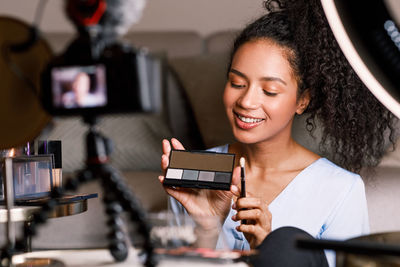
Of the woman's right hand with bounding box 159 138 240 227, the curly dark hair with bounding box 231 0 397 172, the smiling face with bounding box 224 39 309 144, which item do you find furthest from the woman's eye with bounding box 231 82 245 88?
the woman's right hand with bounding box 159 138 240 227

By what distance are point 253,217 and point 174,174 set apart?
16 cm

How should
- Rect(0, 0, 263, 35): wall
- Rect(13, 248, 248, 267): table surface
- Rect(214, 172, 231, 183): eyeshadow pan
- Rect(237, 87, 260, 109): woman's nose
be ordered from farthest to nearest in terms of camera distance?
Rect(0, 0, 263, 35): wall, Rect(237, 87, 260, 109): woman's nose, Rect(214, 172, 231, 183): eyeshadow pan, Rect(13, 248, 248, 267): table surface

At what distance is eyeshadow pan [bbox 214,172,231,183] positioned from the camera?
0.85m

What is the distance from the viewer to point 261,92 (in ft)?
3.79

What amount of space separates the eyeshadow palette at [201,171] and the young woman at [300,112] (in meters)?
0.26

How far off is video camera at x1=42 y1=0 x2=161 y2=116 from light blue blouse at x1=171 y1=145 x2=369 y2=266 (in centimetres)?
83

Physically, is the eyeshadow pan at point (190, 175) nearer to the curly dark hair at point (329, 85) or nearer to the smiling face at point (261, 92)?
the smiling face at point (261, 92)

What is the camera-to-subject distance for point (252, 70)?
1175 mm

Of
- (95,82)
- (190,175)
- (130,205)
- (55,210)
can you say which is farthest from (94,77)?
(55,210)

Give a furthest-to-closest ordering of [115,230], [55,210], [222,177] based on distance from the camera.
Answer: [55,210]
[222,177]
[115,230]

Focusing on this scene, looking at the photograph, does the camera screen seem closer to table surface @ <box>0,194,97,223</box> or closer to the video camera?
the video camera

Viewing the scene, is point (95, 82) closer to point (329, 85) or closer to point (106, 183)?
point (106, 183)

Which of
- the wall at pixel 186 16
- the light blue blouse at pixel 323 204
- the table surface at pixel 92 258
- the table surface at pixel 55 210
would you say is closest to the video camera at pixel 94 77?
the table surface at pixel 92 258

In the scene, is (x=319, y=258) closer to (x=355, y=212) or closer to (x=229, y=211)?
(x=229, y=211)
